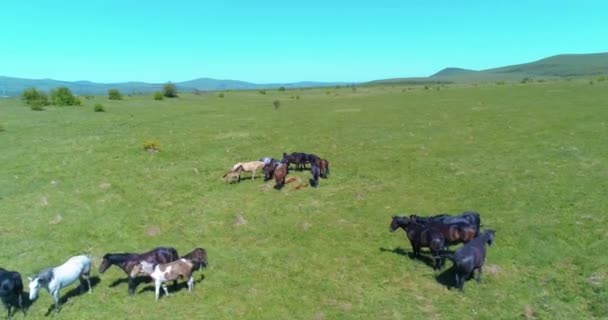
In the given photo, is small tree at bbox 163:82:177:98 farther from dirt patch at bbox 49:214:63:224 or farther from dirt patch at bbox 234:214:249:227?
dirt patch at bbox 234:214:249:227

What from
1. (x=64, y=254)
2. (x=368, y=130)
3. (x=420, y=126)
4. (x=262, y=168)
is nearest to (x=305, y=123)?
(x=368, y=130)

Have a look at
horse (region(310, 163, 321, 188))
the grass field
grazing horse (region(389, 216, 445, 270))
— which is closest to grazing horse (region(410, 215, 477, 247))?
grazing horse (region(389, 216, 445, 270))

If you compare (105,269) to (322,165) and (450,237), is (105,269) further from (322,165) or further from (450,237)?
(322,165)

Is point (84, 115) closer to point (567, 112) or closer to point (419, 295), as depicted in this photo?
point (419, 295)

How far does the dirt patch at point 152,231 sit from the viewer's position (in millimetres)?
15344

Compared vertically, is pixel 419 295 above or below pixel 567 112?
below

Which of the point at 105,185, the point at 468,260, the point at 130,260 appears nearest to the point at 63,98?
the point at 105,185

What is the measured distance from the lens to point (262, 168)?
2303 centimetres

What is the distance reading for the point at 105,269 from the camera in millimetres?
11664

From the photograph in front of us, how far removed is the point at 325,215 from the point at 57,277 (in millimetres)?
9643

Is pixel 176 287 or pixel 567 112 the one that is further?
pixel 567 112

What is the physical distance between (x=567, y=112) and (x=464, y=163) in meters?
22.3

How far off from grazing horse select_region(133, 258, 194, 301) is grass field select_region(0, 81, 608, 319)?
46 cm

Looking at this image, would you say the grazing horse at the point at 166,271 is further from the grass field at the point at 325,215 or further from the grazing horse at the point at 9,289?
the grazing horse at the point at 9,289
